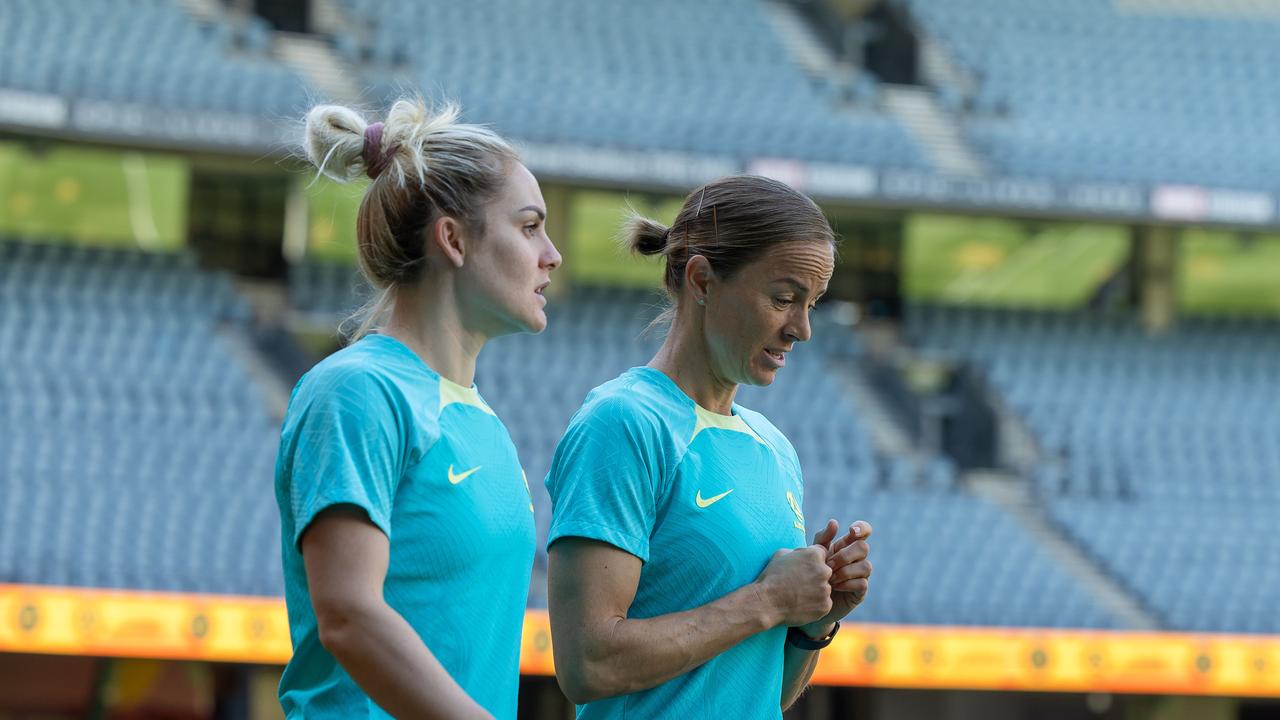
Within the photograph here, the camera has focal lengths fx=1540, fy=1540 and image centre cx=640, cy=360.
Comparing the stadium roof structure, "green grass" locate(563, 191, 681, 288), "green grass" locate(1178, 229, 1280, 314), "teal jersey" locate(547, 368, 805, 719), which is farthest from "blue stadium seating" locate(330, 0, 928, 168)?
"teal jersey" locate(547, 368, 805, 719)

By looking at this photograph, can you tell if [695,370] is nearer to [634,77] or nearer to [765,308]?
[765,308]

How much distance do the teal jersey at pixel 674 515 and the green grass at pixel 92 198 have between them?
13139mm

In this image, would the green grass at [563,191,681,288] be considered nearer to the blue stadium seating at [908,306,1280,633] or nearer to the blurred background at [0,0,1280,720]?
the blurred background at [0,0,1280,720]

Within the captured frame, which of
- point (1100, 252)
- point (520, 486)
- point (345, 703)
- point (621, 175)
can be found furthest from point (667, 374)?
point (1100, 252)

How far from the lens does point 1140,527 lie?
41.7 ft

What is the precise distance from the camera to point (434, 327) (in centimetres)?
216

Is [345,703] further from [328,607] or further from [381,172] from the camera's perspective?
[381,172]

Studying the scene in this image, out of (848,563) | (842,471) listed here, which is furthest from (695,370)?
(842,471)

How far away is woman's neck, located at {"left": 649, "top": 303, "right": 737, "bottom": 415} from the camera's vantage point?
2.44 metres

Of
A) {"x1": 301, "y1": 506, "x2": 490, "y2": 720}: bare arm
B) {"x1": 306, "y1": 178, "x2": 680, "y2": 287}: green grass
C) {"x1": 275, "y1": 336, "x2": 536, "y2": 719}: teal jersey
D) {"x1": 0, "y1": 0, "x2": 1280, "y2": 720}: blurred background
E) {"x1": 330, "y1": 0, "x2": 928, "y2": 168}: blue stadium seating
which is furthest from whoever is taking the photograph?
{"x1": 306, "y1": 178, "x2": 680, "y2": 287}: green grass

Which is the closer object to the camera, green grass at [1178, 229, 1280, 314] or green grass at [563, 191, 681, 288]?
green grass at [563, 191, 681, 288]

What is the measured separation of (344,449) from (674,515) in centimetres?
60

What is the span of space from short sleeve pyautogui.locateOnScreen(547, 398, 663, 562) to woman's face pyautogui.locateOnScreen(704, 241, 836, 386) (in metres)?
0.19

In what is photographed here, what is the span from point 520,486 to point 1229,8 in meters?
17.3
